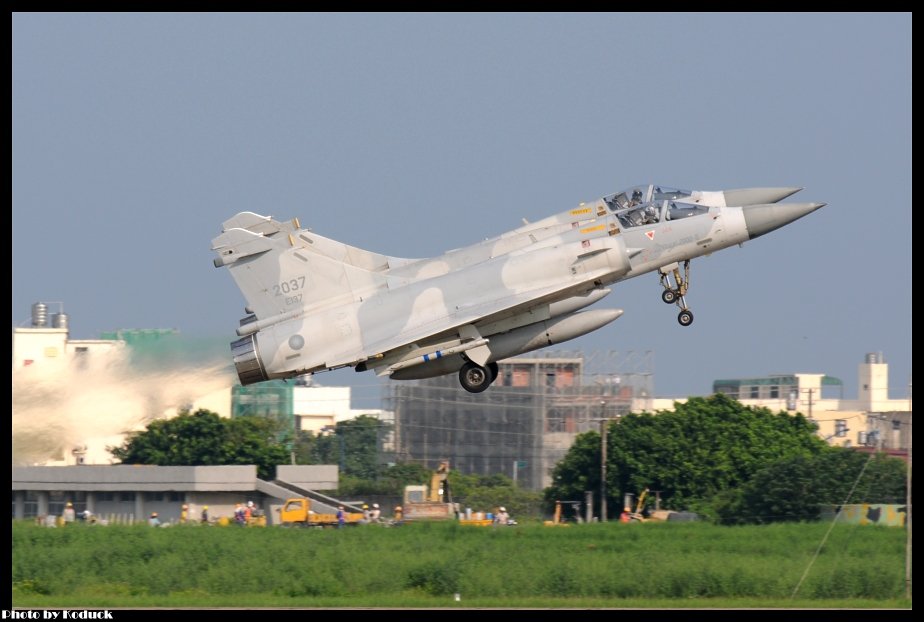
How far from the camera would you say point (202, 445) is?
6225 cm

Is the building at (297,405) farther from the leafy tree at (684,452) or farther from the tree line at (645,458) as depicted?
the leafy tree at (684,452)

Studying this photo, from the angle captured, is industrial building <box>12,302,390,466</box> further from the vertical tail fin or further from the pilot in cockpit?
the pilot in cockpit

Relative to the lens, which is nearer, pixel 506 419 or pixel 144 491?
pixel 144 491

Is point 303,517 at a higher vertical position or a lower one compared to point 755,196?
lower

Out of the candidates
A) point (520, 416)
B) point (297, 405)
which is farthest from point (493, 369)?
point (297, 405)

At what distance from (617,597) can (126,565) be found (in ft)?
39.7

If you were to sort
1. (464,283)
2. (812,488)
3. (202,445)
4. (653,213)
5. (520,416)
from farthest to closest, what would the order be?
1. (520,416)
2. (202,445)
3. (812,488)
4. (653,213)
5. (464,283)

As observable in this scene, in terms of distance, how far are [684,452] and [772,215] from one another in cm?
2962

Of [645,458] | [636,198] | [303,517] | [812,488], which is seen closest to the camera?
[636,198]

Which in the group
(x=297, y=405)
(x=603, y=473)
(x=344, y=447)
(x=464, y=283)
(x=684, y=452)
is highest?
(x=464, y=283)

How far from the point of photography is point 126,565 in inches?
1276

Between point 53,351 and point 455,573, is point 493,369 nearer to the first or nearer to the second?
point 455,573
